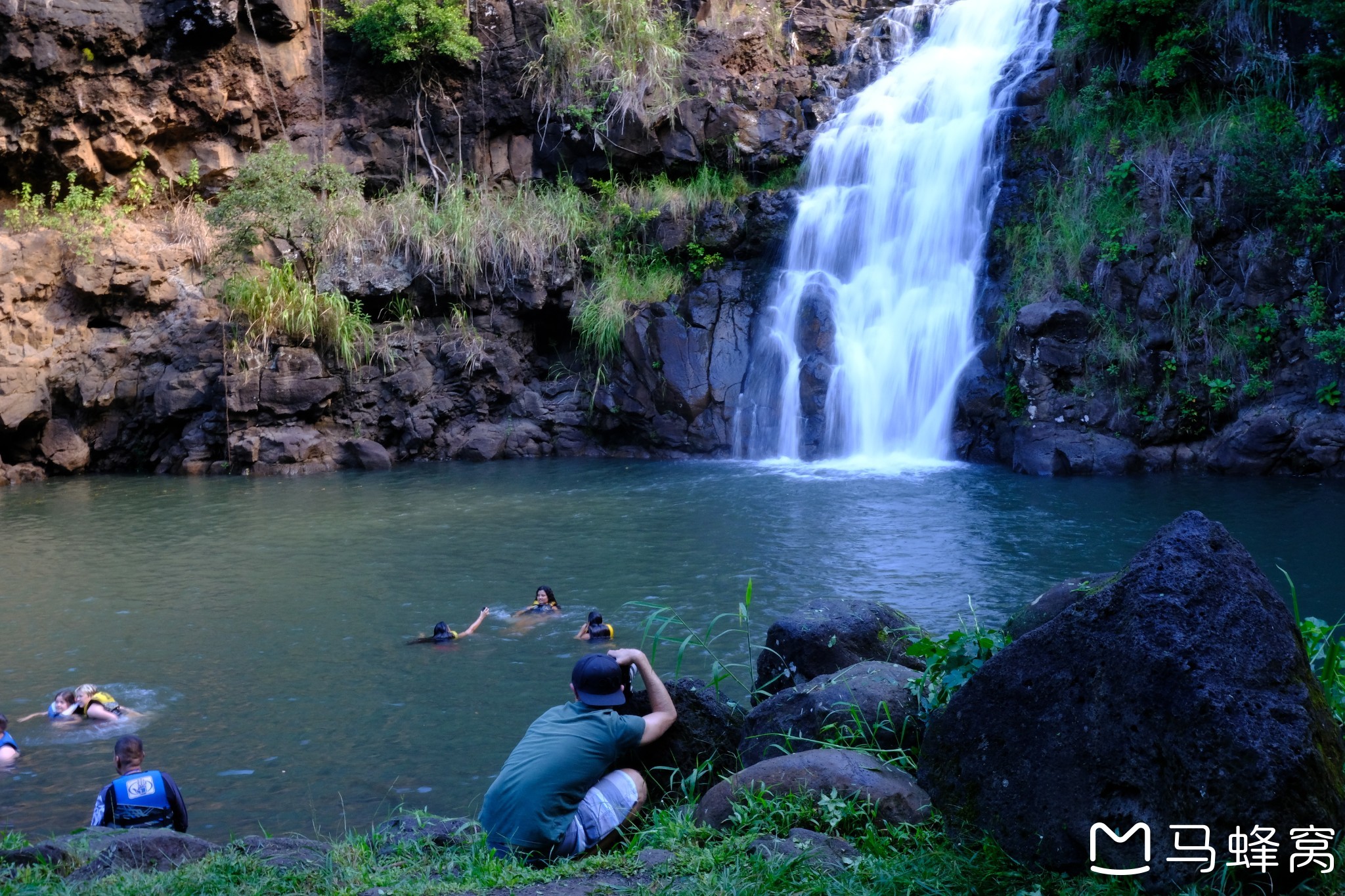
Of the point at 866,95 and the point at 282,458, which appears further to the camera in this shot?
the point at 866,95

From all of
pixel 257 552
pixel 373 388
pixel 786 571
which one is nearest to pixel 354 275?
pixel 373 388

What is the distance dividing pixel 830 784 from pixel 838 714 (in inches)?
26.3

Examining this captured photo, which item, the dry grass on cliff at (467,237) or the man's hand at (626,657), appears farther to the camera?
the dry grass on cliff at (467,237)

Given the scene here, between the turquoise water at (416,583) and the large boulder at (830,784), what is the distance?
2.15m

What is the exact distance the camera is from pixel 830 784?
3895 millimetres

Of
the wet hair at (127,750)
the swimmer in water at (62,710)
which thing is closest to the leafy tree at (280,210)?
the swimmer in water at (62,710)

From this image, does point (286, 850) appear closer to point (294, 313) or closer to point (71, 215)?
point (294, 313)

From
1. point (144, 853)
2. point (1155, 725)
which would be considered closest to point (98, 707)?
point (144, 853)

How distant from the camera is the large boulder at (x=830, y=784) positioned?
149 inches

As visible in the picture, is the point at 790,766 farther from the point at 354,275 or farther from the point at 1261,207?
the point at 354,275

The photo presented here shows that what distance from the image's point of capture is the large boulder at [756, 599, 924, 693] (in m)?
5.65

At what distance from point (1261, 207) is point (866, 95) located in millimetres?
7772

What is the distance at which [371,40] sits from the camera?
21766 mm

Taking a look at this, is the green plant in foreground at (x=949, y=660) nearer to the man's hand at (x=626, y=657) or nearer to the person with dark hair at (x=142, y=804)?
the man's hand at (x=626, y=657)
